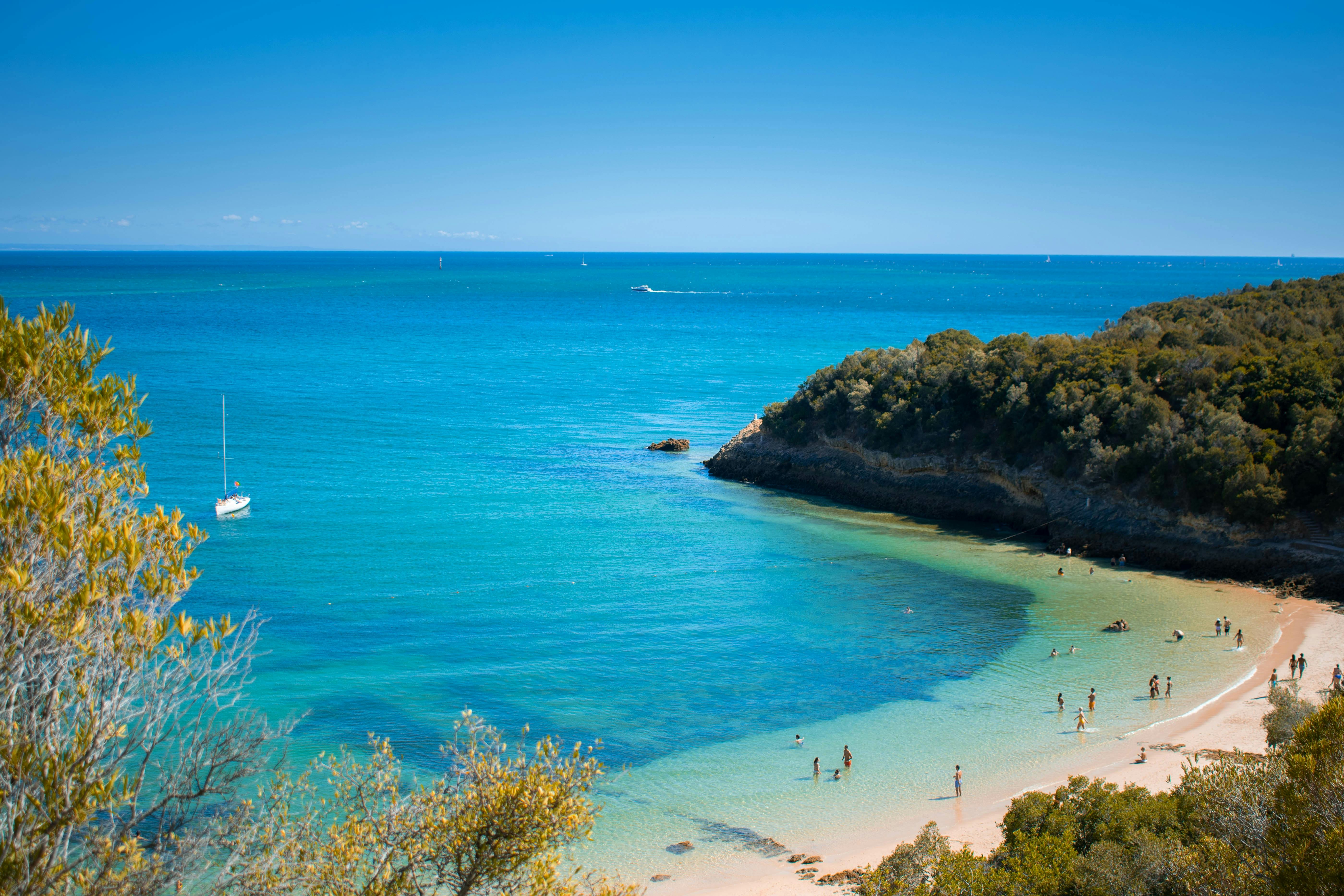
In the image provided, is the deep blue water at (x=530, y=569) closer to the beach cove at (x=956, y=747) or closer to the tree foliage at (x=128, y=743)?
the beach cove at (x=956, y=747)

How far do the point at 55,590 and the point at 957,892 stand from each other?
14127mm

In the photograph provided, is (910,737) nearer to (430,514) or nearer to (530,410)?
(430,514)

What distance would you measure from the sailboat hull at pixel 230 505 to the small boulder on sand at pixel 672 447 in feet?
96.1

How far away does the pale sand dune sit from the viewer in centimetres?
2119

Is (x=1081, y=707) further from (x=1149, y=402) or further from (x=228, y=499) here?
(x=228, y=499)

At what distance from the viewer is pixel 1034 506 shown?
50.6m

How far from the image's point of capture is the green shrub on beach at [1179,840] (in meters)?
11.2

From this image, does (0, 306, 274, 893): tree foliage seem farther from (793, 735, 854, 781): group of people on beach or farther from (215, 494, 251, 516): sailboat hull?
(215, 494, 251, 516): sailboat hull

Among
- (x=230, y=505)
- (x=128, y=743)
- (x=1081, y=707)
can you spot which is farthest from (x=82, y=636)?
(x=230, y=505)

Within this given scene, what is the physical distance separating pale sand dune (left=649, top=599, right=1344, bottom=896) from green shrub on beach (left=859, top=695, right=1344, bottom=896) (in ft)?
4.92

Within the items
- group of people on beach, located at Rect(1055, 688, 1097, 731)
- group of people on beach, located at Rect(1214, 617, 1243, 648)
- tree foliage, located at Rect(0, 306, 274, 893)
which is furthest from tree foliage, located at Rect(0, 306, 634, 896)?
group of people on beach, located at Rect(1214, 617, 1243, 648)

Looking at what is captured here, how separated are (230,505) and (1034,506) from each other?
42128mm

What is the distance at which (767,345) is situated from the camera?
5172 inches

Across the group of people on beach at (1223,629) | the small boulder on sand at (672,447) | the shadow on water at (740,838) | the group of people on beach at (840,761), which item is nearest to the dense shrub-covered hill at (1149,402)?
the small boulder on sand at (672,447)
